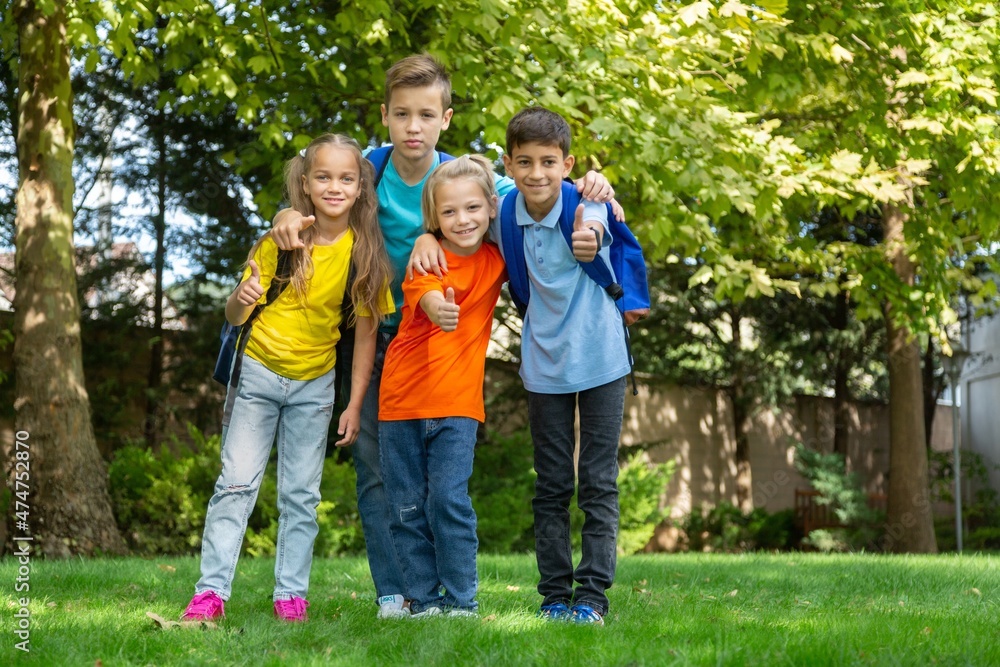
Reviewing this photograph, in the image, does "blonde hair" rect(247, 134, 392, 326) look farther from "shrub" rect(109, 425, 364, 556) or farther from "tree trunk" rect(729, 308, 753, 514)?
"tree trunk" rect(729, 308, 753, 514)

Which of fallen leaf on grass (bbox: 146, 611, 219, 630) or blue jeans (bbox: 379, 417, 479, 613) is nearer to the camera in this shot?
fallen leaf on grass (bbox: 146, 611, 219, 630)

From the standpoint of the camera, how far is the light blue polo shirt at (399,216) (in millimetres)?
3750

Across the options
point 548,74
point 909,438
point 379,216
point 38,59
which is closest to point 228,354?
point 379,216

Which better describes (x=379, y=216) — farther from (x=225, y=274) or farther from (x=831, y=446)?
(x=831, y=446)

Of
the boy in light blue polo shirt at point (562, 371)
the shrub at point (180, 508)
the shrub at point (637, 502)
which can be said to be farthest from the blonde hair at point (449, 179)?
the shrub at point (637, 502)

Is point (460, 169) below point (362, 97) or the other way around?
below

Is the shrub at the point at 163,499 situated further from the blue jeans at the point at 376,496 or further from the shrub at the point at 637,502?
the blue jeans at the point at 376,496

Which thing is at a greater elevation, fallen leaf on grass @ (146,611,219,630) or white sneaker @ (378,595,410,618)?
fallen leaf on grass @ (146,611,219,630)

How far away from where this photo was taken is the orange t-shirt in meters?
3.44

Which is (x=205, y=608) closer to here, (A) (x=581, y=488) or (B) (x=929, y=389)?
(A) (x=581, y=488)

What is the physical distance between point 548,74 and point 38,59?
416 centimetres

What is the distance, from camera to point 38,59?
25.7 ft

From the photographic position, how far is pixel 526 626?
3.21m

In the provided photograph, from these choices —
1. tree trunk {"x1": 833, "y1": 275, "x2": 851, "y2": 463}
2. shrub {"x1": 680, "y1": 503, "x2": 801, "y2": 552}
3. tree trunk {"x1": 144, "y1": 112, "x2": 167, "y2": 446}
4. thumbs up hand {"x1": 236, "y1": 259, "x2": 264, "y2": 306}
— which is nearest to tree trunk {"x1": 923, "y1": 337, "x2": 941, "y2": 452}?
tree trunk {"x1": 833, "y1": 275, "x2": 851, "y2": 463}
